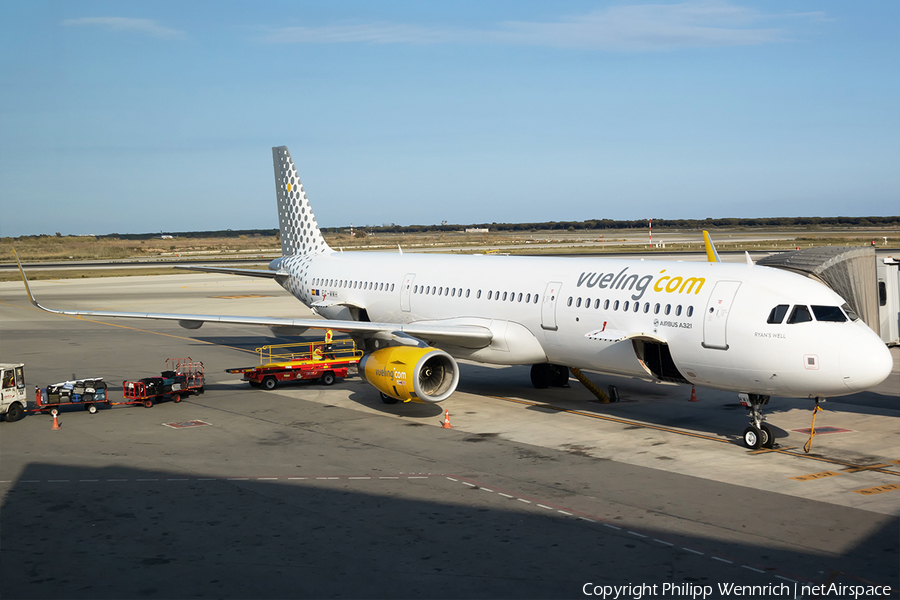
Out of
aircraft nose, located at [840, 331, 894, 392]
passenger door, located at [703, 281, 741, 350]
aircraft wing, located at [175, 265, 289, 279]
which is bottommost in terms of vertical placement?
A: aircraft nose, located at [840, 331, 894, 392]

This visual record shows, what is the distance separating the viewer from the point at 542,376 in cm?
2683

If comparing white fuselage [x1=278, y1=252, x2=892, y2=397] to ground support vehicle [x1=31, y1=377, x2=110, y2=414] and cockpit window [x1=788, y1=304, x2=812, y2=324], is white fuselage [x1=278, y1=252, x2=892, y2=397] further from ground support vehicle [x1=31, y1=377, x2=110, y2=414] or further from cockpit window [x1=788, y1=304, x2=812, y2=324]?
ground support vehicle [x1=31, y1=377, x2=110, y2=414]

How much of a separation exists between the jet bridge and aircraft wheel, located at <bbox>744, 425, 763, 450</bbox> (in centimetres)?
481

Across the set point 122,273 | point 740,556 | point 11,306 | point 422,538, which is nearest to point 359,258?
point 422,538

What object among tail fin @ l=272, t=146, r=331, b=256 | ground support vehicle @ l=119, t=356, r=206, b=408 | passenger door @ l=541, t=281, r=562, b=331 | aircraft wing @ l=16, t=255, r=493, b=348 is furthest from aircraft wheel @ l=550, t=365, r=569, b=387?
tail fin @ l=272, t=146, r=331, b=256

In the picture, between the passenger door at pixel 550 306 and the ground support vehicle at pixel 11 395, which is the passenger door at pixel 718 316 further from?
the ground support vehicle at pixel 11 395

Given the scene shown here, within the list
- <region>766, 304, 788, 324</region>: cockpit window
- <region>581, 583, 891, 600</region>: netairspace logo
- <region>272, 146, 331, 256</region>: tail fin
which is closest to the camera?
<region>581, 583, 891, 600</region>: netairspace logo

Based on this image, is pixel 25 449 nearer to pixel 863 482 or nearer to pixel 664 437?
pixel 664 437

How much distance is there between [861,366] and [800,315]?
64.3 inches

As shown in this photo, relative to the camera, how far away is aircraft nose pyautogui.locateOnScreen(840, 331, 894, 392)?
17.0 meters

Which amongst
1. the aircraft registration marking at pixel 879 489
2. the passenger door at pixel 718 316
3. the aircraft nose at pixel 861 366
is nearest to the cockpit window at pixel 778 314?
the passenger door at pixel 718 316

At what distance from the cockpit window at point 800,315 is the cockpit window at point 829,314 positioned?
0.56 feet

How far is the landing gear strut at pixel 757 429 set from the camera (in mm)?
18641

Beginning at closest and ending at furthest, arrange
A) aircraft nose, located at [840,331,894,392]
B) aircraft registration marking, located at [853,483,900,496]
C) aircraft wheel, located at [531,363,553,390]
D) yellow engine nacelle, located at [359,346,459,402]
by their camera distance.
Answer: aircraft registration marking, located at [853,483,900,496] → aircraft nose, located at [840,331,894,392] → yellow engine nacelle, located at [359,346,459,402] → aircraft wheel, located at [531,363,553,390]
